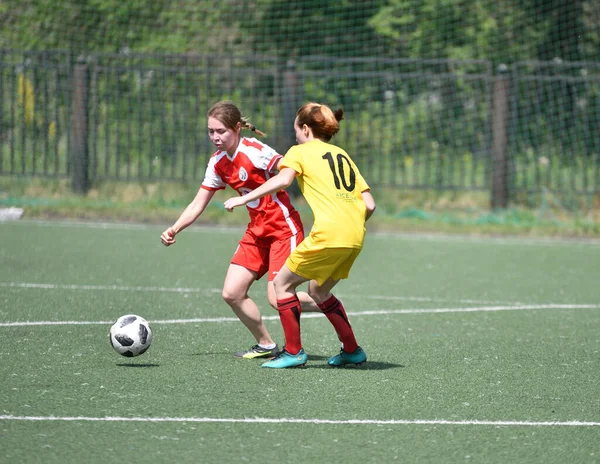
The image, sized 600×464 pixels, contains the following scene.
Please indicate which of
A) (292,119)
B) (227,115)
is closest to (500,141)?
(292,119)

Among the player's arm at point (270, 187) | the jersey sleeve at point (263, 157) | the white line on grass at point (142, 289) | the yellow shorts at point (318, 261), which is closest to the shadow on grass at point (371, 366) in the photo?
the yellow shorts at point (318, 261)

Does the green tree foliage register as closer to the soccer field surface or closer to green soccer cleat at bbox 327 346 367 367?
the soccer field surface

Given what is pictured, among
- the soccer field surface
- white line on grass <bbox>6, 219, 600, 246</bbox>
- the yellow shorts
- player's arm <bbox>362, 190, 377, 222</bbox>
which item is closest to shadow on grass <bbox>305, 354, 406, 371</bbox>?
the soccer field surface

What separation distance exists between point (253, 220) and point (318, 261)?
30.2 inches

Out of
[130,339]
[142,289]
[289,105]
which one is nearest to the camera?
[130,339]

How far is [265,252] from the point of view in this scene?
6316 mm

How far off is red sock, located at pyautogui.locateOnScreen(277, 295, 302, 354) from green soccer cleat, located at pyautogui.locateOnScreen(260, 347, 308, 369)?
0.03 metres

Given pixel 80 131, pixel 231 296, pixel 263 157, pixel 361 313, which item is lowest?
pixel 361 313

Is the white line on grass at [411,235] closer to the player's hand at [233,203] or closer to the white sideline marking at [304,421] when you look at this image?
the player's hand at [233,203]

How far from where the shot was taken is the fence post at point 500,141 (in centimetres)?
1722

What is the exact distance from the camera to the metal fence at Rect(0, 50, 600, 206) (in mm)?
17438

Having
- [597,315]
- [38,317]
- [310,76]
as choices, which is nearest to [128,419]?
[38,317]

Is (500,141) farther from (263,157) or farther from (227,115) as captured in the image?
(227,115)

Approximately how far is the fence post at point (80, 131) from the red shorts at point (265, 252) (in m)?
11.6
